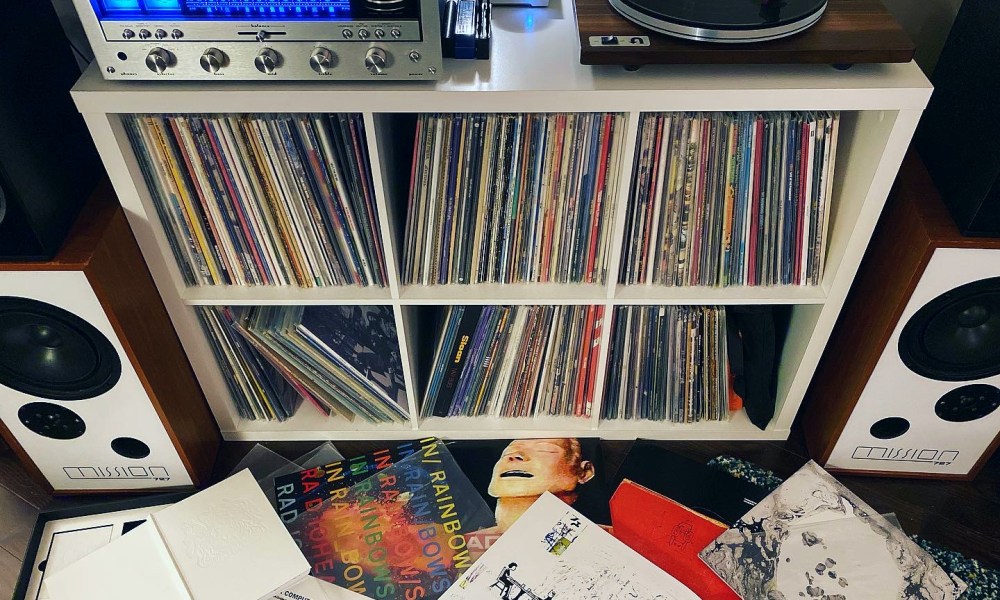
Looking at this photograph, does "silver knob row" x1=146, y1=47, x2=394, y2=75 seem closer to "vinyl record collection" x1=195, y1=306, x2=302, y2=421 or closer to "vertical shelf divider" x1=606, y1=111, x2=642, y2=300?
"vertical shelf divider" x1=606, y1=111, x2=642, y2=300

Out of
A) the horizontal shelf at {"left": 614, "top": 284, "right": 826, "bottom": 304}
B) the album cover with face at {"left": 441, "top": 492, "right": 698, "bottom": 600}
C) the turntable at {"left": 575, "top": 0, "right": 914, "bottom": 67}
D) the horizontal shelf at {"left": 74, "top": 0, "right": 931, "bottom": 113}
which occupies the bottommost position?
the album cover with face at {"left": 441, "top": 492, "right": 698, "bottom": 600}

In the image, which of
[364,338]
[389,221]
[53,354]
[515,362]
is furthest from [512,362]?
[53,354]

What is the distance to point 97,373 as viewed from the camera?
48.1 inches

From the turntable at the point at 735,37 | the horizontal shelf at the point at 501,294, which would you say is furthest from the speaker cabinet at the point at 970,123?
the horizontal shelf at the point at 501,294

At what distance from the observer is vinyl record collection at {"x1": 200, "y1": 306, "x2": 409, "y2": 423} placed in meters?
1.34

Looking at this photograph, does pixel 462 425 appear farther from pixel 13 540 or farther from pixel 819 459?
pixel 13 540

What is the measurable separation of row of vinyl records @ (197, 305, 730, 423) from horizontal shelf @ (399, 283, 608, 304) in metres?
0.04

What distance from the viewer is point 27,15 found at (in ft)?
3.46

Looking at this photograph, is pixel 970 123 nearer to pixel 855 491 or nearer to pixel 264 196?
pixel 855 491

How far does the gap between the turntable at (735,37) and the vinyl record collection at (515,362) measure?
0.45 m

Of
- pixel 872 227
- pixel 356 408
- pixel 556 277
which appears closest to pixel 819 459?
pixel 872 227

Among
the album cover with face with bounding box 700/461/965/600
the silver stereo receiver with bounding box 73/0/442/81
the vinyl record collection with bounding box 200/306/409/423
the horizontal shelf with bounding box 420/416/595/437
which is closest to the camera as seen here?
the silver stereo receiver with bounding box 73/0/442/81

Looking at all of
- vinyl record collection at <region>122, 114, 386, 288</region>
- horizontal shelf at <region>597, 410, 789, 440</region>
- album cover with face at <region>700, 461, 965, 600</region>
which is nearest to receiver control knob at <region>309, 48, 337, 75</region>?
vinyl record collection at <region>122, 114, 386, 288</region>

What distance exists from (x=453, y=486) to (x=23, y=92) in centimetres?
85
